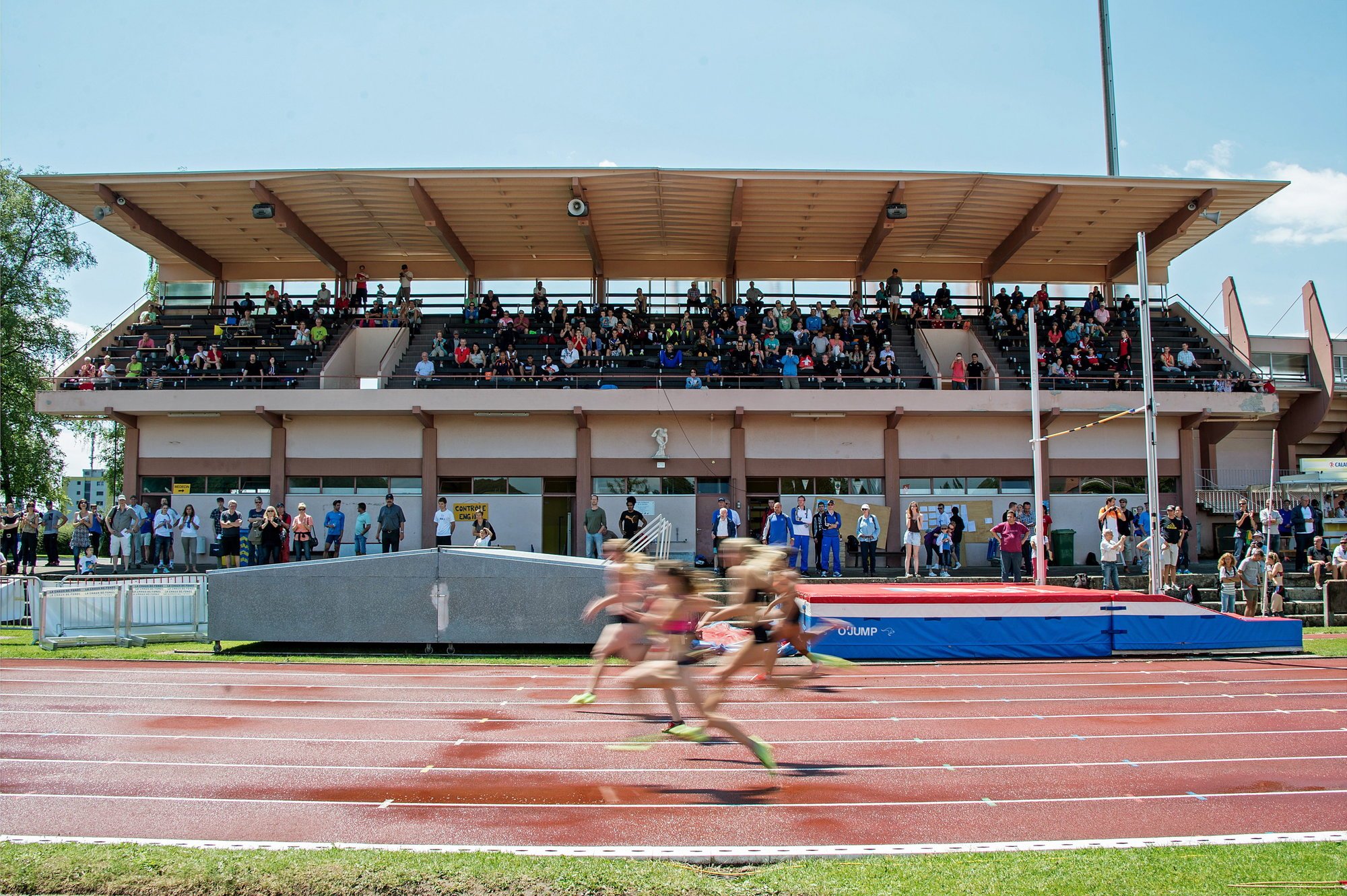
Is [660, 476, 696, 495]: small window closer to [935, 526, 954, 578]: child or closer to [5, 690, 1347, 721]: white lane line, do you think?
[935, 526, 954, 578]: child

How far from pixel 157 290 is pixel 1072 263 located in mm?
31970

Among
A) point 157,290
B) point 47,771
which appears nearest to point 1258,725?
point 47,771

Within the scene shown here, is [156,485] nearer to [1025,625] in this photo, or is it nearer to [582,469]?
[582,469]

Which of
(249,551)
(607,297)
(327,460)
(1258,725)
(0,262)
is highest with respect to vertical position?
(0,262)

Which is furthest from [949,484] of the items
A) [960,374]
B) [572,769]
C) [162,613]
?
[162,613]

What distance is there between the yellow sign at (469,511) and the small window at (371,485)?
2.13 m

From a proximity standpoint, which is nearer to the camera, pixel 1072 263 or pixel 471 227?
pixel 471 227

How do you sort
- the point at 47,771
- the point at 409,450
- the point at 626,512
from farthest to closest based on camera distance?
the point at 409,450 < the point at 626,512 < the point at 47,771

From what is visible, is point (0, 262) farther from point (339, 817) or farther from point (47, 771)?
point (339, 817)

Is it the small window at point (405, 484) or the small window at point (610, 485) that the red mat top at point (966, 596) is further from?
the small window at point (405, 484)

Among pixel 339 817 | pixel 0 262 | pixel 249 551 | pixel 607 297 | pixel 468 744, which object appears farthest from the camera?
pixel 0 262

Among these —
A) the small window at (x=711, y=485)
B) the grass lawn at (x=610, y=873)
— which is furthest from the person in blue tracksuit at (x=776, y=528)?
the grass lawn at (x=610, y=873)

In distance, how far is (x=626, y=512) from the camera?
22.6 m

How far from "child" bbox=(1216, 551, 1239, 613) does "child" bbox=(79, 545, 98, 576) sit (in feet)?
84.0
